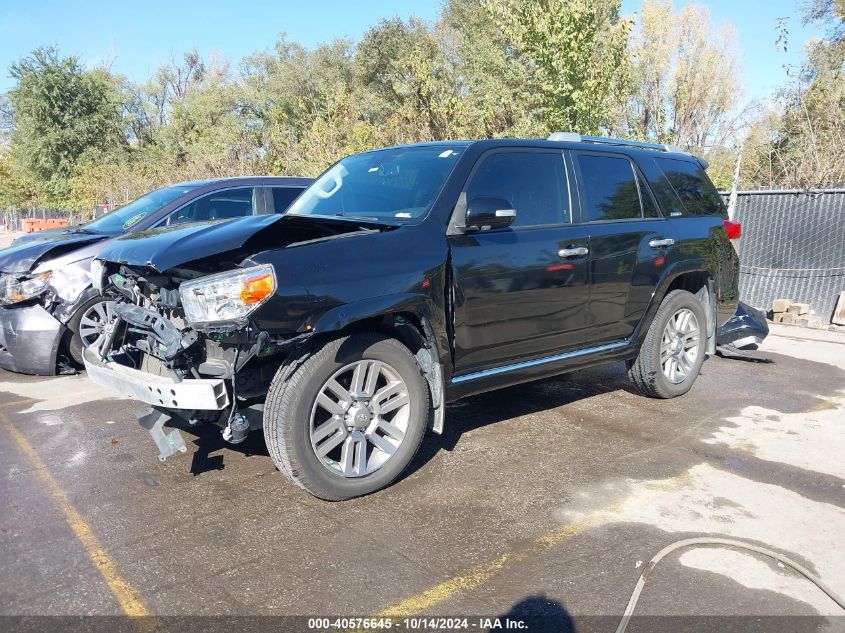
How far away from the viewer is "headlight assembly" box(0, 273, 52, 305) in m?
6.04

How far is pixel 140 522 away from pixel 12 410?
2.69 metres

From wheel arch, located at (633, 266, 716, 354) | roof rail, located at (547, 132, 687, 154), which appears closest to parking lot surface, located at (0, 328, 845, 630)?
wheel arch, located at (633, 266, 716, 354)

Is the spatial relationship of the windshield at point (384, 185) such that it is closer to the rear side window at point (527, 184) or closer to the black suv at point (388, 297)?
the black suv at point (388, 297)

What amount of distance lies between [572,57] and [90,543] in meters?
11.6

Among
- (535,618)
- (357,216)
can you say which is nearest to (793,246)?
(357,216)

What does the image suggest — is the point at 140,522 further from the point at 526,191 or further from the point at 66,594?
the point at 526,191

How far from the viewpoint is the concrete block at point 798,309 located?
10.0 metres

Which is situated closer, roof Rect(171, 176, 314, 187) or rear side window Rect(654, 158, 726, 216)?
rear side window Rect(654, 158, 726, 216)

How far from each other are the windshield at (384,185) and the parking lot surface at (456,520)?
163 centimetres

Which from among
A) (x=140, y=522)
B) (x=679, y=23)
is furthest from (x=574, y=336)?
(x=679, y=23)

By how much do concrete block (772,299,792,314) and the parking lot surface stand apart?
5.20 metres

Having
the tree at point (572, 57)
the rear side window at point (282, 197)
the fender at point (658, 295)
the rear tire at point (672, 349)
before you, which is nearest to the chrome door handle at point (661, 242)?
the fender at point (658, 295)

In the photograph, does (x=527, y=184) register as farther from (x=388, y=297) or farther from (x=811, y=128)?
(x=811, y=128)

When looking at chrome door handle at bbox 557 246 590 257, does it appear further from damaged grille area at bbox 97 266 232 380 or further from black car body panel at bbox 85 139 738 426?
damaged grille area at bbox 97 266 232 380
